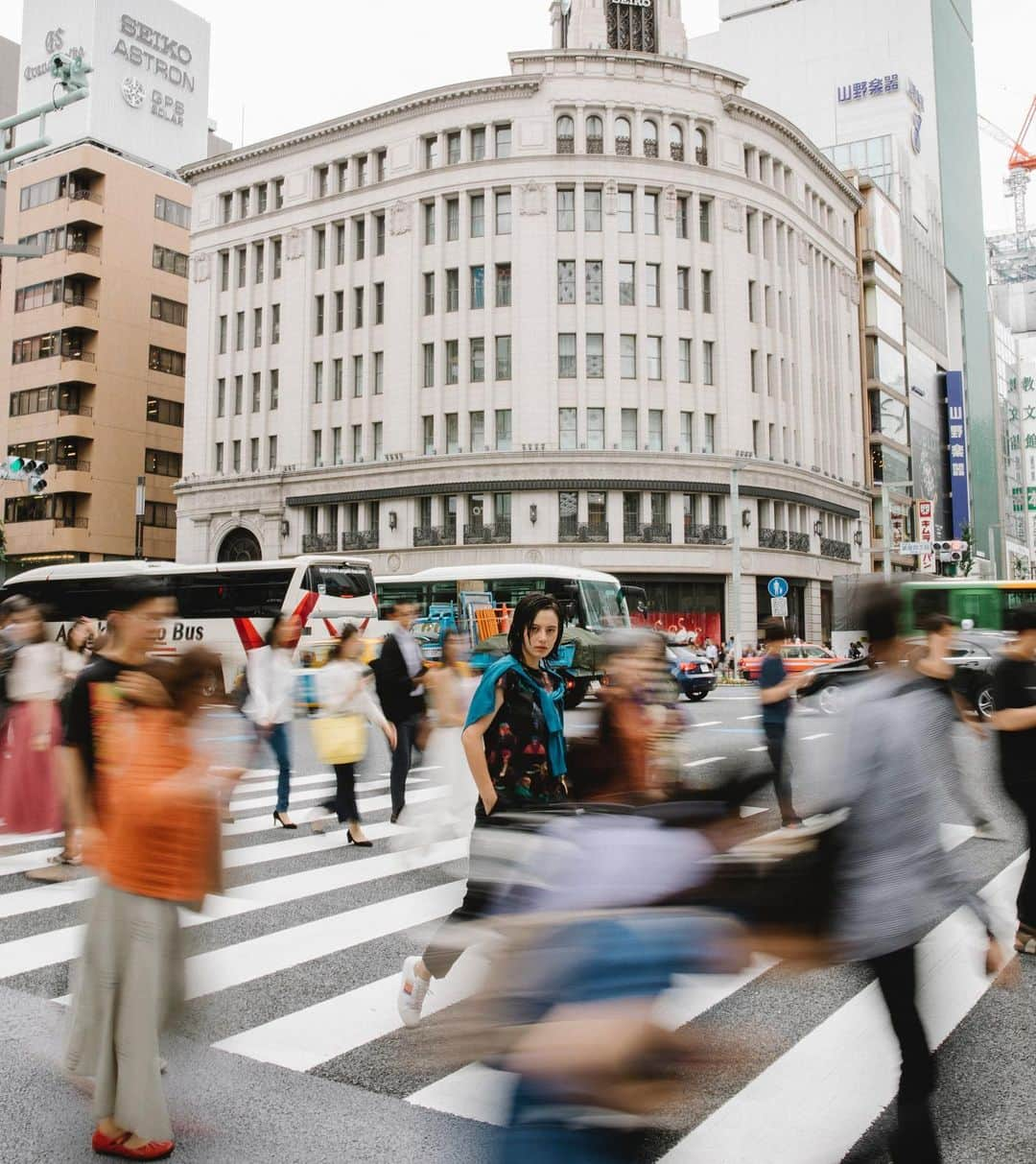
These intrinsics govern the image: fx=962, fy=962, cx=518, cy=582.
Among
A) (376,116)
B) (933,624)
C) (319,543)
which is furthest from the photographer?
(319,543)

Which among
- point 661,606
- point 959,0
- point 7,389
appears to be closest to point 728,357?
point 661,606

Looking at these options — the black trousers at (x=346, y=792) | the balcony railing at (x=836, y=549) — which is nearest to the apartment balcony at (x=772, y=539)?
the balcony railing at (x=836, y=549)

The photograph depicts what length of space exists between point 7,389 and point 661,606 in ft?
133

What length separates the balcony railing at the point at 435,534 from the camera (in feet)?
143

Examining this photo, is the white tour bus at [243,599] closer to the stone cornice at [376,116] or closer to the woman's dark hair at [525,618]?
the woman's dark hair at [525,618]

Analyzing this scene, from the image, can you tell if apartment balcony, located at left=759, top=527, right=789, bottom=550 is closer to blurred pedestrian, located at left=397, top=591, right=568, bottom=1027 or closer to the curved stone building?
the curved stone building

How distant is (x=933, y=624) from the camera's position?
12.7 feet

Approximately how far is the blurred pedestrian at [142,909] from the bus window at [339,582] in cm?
2337

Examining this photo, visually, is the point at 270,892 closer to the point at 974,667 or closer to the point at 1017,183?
the point at 974,667

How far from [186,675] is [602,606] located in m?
25.8

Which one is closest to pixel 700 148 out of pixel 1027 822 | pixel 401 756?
pixel 401 756

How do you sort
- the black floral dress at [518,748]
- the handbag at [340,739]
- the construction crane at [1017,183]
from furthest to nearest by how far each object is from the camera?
1. the construction crane at [1017,183]
2. the handbag at [340,739]
3. the black floral dress at [518,748]

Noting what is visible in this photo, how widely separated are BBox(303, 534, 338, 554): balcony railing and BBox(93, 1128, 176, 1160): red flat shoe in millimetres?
43997

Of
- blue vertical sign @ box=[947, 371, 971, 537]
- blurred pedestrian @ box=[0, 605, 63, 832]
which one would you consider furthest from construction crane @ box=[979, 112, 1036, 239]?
blurred pedestrian @ box=[0, 605, 63, 832]
